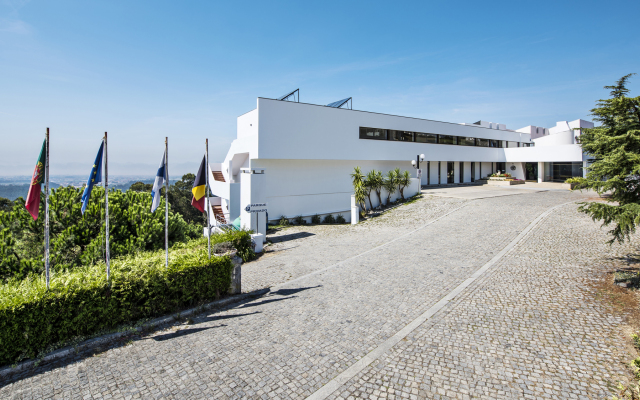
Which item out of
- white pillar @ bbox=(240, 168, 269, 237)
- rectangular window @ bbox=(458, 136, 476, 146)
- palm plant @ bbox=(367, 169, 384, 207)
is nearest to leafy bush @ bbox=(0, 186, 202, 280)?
white pillar @ bbox=(240, 168, 269, 237)

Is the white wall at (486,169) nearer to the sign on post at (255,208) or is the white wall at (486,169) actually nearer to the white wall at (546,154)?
the white wall at (546,154)

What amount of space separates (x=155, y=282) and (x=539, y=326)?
698 cm

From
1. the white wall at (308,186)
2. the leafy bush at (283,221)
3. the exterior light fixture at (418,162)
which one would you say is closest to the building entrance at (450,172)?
the exterior light fixture at (418,162)

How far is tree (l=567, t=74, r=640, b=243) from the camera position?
6289mm

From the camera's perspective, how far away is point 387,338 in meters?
5.25

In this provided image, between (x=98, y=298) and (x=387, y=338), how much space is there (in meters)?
4.96

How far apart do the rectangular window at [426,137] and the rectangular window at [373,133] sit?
4.01 metres

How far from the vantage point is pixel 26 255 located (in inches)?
380

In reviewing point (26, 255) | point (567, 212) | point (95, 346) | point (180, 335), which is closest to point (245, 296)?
point (180, 335)

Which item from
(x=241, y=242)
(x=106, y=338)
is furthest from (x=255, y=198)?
(x=106, y=338)

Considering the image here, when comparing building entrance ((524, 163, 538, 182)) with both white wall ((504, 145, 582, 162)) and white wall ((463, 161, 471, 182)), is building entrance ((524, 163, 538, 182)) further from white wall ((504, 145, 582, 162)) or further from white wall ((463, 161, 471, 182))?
white wall ((463, 161, 471, 182))

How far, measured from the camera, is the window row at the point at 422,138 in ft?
77.8

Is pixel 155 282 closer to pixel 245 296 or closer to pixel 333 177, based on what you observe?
pixel 245 296

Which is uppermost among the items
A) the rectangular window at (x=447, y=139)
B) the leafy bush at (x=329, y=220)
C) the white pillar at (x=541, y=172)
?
the rectangular window at (x=447, y=139)
